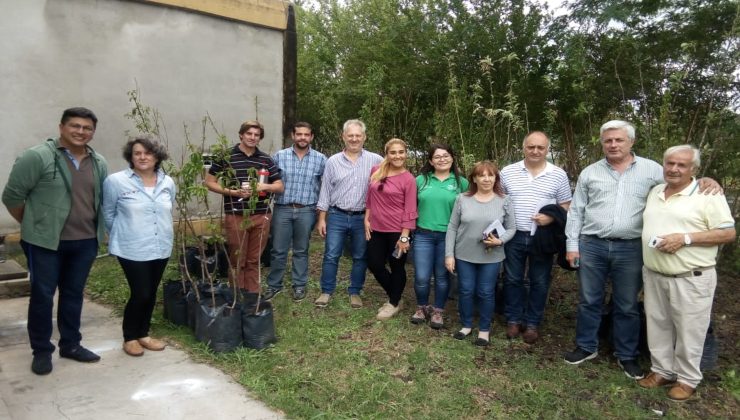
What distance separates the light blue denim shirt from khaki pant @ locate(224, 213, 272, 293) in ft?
3.32

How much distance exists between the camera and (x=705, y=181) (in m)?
3.12

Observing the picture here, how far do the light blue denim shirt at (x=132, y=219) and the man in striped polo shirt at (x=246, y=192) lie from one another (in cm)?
73

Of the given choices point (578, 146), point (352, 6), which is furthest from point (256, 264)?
point (352, 6)

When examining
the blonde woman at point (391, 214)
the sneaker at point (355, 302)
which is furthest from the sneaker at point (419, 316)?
the sneaker at point (355, 302)

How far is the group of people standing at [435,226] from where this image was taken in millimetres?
3121

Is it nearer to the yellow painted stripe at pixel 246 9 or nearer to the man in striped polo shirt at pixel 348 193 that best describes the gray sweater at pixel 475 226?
the man in striped polo shirt at pixel 348 193

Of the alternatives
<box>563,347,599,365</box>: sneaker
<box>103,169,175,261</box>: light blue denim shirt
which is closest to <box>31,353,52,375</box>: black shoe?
<box>103,169,175,261</box>: light blue denim shirt

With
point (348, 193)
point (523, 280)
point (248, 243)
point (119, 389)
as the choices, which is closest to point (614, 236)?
point (523, 280)

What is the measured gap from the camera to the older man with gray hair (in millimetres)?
3045

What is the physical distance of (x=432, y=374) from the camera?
3.52 metres

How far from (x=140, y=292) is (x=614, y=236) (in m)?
3.18

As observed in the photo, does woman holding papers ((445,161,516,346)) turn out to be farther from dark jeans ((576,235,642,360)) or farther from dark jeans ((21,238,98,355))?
dark jeans ((21,238,98,355))

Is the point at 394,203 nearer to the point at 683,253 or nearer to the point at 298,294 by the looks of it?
the point at 298,294

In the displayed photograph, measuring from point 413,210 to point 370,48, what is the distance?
5.48 meters
